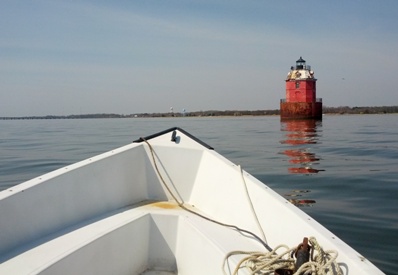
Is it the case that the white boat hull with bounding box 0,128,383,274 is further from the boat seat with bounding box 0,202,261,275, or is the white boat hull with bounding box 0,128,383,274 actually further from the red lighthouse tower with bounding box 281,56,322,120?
the red lighthouse tower with bounding box 281,56,322,120

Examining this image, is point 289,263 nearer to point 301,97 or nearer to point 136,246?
point 136,246

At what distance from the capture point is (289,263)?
1.89 metres

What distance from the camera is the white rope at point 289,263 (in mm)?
1678

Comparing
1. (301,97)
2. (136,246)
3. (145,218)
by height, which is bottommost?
(136,246)

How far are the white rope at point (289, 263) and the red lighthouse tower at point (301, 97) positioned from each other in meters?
38.4

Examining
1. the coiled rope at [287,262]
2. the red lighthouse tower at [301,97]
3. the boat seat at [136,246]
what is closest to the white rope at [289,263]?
the coiled rope at [287,262]

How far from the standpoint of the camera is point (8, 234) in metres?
2.24

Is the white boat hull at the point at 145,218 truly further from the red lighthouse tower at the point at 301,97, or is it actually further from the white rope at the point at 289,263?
the red lighthouse tower at the point at 301,97

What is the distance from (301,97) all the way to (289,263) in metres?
39.3

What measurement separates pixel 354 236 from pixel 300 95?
1464 inches

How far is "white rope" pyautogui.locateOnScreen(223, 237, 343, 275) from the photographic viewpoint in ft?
5.50

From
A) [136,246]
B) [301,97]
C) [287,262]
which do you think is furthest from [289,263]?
[301,97]

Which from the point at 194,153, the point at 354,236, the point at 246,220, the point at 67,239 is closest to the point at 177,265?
the point at 246,220

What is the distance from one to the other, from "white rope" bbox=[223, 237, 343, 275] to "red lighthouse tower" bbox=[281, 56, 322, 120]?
3840cm
